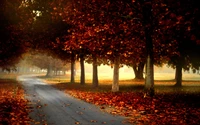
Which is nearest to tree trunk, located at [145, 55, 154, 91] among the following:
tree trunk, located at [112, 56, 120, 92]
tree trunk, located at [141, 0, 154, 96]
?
tree trunk, located at [141, 0, 154, 96]

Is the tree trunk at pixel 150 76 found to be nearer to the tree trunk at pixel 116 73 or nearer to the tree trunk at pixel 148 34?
the tree trunk at pixel 148 34

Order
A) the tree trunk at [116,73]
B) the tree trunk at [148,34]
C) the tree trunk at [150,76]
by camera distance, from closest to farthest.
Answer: the tree trunk at [148,34] < the tree trunk at [150,76] < the tree trunk at [116,73]

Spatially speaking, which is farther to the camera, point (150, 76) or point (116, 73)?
point (116, 73)

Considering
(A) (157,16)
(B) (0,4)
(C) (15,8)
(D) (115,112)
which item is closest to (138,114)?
(D) (115,112)

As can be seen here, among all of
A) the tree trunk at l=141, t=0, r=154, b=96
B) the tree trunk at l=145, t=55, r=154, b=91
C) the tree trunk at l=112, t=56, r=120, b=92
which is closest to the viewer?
the tree trunk at l=141, t=0, r=154, b=96

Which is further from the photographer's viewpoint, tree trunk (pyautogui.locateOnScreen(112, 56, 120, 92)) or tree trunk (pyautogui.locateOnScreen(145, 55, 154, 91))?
tree trunk (pyautogui.locateOnScreen(112, 56, 120, 92))

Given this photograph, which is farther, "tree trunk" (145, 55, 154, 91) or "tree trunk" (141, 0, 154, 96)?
"tree trunk" (145, 55, 154, 91)

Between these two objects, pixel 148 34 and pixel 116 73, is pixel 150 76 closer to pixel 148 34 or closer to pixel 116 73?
pixel 148 34

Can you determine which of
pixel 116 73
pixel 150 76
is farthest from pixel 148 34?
pixel 116 73

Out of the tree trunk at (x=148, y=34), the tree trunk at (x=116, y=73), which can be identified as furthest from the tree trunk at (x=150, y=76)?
the tree trunk at (x=116, y=73)

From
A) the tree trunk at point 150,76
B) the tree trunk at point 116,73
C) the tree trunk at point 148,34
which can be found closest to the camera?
the tree trunk at point 148,34

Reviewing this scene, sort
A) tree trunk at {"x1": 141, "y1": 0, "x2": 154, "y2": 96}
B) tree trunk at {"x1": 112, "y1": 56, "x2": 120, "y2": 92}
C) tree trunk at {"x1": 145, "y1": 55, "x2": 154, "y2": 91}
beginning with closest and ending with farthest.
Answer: tree trunk at {"x1": 141, "y1": 0, "x2": 154, "y2": 96}
tree trunk at {"x1": 145, "y1": 55, "x2": 154, "y2": 91}
tree trunk at {"x1": 112, "y1": 56, "x2": 120, "y2": 92}

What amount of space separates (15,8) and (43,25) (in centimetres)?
1303

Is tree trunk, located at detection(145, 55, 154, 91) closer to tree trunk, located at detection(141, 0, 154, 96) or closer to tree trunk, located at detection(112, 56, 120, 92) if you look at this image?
tree trunk, located at detection(141, 0, 154, 96)
